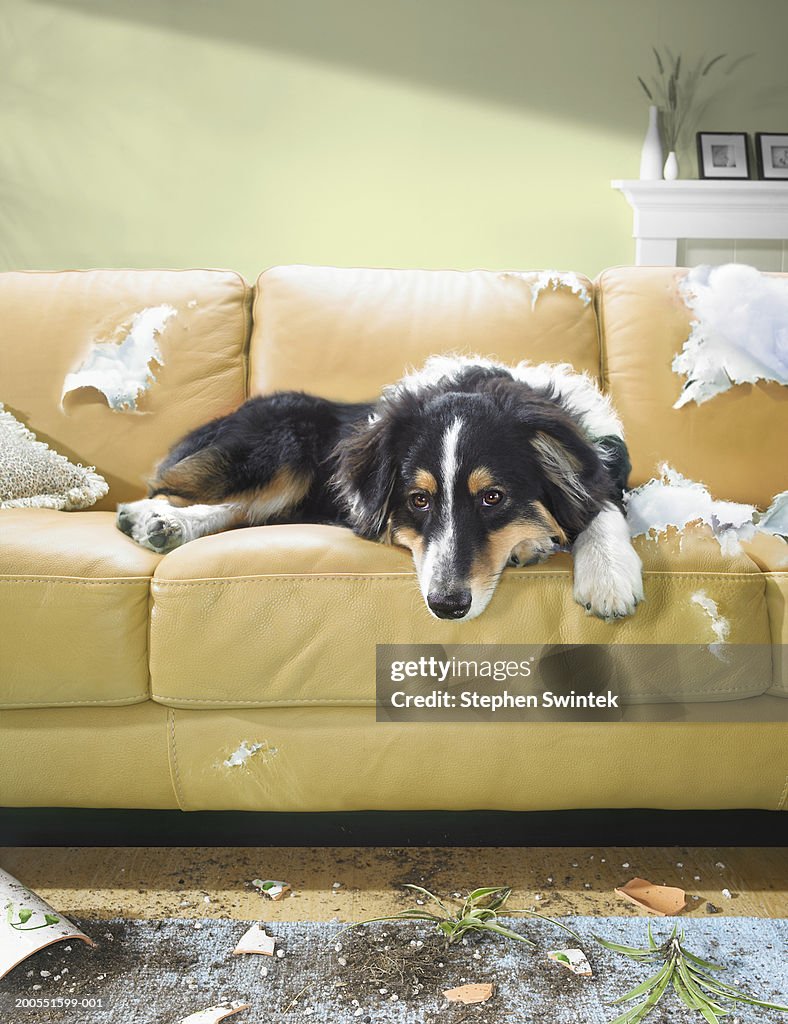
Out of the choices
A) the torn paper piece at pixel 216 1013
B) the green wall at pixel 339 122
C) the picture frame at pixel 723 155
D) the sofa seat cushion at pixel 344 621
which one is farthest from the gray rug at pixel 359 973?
the picture frame at pixel 723 155

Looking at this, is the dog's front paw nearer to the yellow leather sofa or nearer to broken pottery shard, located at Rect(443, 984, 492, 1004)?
the yellow leather sofa

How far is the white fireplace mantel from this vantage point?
3.86m

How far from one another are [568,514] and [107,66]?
10.7 ft

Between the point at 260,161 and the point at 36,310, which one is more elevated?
the point at 260,161

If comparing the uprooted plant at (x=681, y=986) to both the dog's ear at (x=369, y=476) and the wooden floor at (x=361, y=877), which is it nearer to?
the wooden floor at (x=361, y=877)

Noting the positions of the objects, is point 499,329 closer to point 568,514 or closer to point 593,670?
point 568,514

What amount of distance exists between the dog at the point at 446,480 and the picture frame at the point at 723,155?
2268 mm

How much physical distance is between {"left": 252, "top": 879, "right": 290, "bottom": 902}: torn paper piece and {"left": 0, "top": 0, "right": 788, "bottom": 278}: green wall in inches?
114

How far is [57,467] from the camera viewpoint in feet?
7.72

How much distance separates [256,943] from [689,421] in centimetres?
171

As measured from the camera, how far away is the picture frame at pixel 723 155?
3943 mm

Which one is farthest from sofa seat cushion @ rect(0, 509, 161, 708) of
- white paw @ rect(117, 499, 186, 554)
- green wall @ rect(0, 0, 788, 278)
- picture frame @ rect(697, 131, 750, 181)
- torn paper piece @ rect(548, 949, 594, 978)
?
picture frame @ rect(697, 131, 750, 181)

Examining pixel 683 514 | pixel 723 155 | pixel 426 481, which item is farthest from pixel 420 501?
pixel 723 155

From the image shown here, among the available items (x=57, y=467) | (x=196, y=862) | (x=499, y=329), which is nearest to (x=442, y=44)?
(x=499, y=329)
